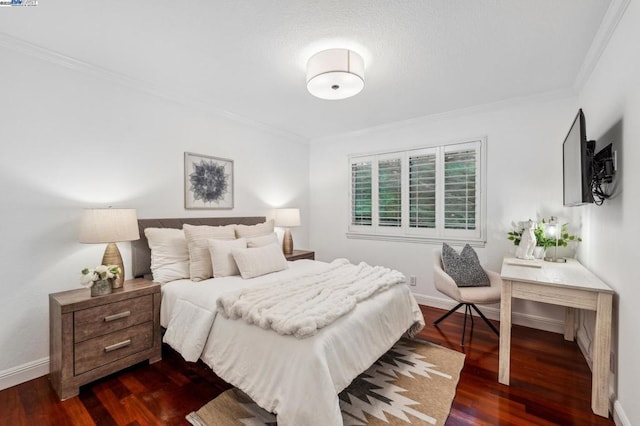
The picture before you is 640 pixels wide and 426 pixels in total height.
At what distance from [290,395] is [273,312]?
0.46 m

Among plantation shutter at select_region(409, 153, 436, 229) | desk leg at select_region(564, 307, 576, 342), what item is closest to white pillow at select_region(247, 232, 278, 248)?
plantation shutter at select_region(409, 153, 436, 229)

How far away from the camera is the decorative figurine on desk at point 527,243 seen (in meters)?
2.79

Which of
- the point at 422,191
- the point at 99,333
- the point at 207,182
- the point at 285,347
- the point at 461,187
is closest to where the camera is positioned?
the point at 285,347

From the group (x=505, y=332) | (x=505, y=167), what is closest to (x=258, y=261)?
(x=505, y=332)

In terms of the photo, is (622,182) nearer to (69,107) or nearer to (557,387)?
(557,387)

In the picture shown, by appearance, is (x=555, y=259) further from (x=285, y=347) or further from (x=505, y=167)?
(x=285, y=347)

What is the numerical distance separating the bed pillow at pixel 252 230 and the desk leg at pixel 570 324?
10.7 feet

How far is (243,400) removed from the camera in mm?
1921

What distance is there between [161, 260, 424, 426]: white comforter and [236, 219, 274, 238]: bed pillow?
2.68ft

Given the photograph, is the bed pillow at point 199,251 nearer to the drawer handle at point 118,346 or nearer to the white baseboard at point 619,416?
the drawer handle at point 118,346

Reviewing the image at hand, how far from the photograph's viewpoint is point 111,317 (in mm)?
2152

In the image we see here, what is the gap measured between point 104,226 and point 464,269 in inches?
133

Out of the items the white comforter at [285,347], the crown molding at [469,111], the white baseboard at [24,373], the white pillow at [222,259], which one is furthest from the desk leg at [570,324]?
the white baseboard at [24,373]

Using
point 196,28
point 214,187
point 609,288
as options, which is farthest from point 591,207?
point 214,187
